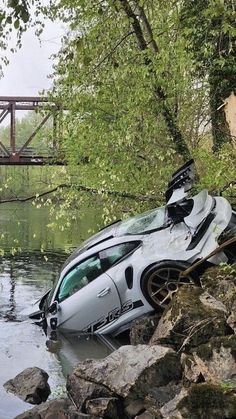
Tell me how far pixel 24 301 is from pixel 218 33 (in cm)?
795

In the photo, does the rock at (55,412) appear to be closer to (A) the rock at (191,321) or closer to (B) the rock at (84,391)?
(B) the rock at (84,391)

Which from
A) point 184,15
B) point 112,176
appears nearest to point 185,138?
point 112,176

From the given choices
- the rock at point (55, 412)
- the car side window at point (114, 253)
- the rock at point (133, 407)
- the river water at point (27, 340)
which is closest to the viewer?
the rock at point (133, 407)

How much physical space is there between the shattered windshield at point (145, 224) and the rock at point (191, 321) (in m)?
1.93

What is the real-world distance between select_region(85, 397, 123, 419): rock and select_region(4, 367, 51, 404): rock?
1382 millimetres

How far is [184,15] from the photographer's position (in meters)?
10.6

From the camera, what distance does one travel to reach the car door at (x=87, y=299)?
9.45 m

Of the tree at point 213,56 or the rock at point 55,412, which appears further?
the tree at point 213,56

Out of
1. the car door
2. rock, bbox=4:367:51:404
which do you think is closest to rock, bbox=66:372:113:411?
rock, bbox=4:367:51:404

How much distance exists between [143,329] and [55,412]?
2.61 m

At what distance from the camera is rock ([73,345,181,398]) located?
6074mm

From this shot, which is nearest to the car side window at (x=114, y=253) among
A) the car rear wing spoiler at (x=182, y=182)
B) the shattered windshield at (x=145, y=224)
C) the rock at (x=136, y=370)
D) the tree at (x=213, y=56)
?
the shattered windshield at (x=145, y=224)

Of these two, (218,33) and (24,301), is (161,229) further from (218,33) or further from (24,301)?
(24,301)

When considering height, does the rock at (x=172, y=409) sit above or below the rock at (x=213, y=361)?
below
